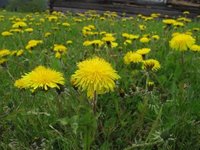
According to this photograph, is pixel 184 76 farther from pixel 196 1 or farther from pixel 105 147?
pixel 196 1

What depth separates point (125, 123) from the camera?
180 centimetres

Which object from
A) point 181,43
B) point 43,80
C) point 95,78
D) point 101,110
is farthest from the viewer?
point 181,43

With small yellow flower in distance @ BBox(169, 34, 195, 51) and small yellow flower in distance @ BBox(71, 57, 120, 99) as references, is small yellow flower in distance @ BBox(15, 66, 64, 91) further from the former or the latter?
small yellow flower in distance @ BBox(169, 34, 195, 51)

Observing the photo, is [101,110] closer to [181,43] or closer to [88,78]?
[88,78]

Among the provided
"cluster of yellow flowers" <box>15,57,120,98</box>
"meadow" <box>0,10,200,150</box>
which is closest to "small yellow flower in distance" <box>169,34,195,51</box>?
"meadow" <box>0,10,200,150</box>

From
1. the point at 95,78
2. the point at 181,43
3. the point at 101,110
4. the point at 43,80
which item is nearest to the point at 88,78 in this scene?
the point at 95,78

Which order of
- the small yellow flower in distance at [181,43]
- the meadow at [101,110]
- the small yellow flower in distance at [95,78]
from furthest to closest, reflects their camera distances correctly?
the small yellow flower in distance at [181,43] → the meadow at [101,110] → the small yellow flower in distance at [95,78]

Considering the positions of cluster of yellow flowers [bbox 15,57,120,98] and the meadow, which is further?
the meadow

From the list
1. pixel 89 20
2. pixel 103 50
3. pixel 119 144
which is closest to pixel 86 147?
pixel 119 144

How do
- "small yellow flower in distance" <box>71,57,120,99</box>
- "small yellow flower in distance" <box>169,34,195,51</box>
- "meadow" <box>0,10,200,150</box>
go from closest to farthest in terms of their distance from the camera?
"small yellow flower in distance" <box>71,57,120,99</box> → "meadow" <box>0,10,200,150</box> → "small yellow flower in distance" <box>169,34,195,51</box>

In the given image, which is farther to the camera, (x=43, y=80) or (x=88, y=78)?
(x=43, y=80)

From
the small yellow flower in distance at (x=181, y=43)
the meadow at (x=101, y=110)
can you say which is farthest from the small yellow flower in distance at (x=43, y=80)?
the small yellow flower in distance at (x=181, y=43)

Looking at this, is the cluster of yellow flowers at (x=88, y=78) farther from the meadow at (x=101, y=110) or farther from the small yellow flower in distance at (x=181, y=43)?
the small yellow flower in distance at (x=181, y=43)

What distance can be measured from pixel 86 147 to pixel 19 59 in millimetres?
2144
